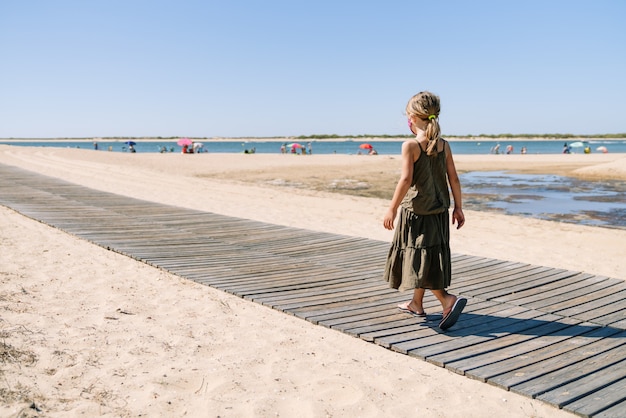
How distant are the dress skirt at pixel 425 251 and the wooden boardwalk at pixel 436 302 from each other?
0.38m

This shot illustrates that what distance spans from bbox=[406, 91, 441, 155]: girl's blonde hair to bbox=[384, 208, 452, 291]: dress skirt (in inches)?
19.4

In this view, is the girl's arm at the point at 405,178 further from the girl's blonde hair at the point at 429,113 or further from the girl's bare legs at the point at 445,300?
the girl's bare legs at the point at 445,300

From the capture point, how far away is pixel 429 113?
12.2ft

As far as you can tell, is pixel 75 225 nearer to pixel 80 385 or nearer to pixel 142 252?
pixel 142 252

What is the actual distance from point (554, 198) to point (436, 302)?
13075 millimetres

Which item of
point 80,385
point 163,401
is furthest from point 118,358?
point 163,401

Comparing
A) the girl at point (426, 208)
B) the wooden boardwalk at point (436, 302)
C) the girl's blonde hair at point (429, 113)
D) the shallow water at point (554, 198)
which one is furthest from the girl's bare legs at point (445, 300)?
the shallow water at point (554, 198)

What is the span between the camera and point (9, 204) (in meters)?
10.6

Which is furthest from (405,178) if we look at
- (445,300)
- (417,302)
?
(417,302)

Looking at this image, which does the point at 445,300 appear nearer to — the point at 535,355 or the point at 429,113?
the point at 535,355

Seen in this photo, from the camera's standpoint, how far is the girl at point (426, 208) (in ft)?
12.3

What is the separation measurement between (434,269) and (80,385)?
2.37 meters

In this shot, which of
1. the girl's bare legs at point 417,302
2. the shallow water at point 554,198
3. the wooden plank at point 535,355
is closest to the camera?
the wooden plank at point 535,355

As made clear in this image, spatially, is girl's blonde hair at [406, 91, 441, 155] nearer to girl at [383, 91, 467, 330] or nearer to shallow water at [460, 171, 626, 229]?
girl at [383, 91, 467, 330]
